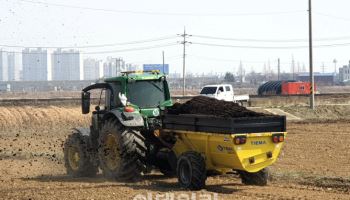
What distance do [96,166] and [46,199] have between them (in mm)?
3872

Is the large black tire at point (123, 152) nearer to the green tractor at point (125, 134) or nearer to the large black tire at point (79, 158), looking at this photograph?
the green tractor at point (125, 134)

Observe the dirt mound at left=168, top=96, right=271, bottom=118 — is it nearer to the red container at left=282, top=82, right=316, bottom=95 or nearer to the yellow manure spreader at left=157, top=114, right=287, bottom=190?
the yellow manure spreader at left=157, top=114, right=287, bottom=190

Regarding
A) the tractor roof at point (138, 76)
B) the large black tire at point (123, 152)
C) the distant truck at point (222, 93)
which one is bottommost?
the large black tire at point (123, 152)

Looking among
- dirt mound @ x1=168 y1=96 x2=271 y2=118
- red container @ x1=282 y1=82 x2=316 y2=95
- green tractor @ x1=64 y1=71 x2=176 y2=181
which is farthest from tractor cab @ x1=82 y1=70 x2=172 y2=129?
red container @ x1=282 y1=82 x2=316 y2=95

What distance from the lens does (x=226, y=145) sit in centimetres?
1120

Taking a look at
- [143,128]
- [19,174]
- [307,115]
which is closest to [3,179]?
[19,174]

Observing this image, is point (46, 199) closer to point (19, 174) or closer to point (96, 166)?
point (96, 166)

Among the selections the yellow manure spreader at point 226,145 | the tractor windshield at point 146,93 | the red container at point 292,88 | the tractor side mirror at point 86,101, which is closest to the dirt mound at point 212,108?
the yellow manure spreader at point 226,145

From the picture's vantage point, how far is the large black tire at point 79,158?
1500 cm

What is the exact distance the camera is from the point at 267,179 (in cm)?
1273

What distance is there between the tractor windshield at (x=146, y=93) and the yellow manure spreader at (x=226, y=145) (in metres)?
1.76

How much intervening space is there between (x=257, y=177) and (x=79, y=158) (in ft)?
16.3

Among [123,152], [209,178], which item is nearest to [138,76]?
[123,152]

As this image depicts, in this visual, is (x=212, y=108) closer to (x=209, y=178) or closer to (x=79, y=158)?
(x=209, y=178)
